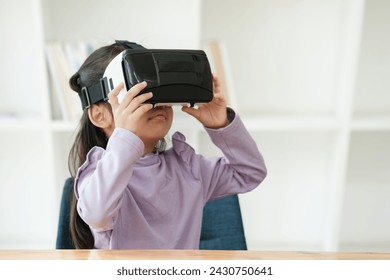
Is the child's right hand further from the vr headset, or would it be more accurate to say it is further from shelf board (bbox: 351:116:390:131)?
shelf board (bbox: 351:116:390:131)

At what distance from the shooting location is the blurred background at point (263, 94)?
1.29 meters

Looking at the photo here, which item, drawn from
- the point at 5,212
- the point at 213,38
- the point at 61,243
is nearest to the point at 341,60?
the point at 213,38

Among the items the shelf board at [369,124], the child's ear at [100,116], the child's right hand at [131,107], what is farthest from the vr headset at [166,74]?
the shelf board at [369,124]

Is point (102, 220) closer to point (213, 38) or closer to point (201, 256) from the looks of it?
point (201, 256)

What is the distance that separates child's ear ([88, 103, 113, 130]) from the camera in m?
0.73

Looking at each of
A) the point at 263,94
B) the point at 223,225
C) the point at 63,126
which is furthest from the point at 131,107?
the point at 263,94

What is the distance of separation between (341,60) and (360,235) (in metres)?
0.71

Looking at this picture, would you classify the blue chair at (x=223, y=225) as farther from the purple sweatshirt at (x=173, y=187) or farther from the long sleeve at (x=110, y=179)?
the long sleeve at (x=110, y=179)

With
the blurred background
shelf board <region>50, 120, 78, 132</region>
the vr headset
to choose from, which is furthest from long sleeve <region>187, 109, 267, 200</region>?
shelf board <region>50, 120, 78, 132</region>

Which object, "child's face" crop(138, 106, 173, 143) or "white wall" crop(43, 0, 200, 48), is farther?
"white wall" crop(43, 0, 200, 48)

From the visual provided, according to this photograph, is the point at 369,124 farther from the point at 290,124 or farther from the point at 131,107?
the point at 131,107

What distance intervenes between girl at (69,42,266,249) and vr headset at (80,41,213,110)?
1.4 inches
